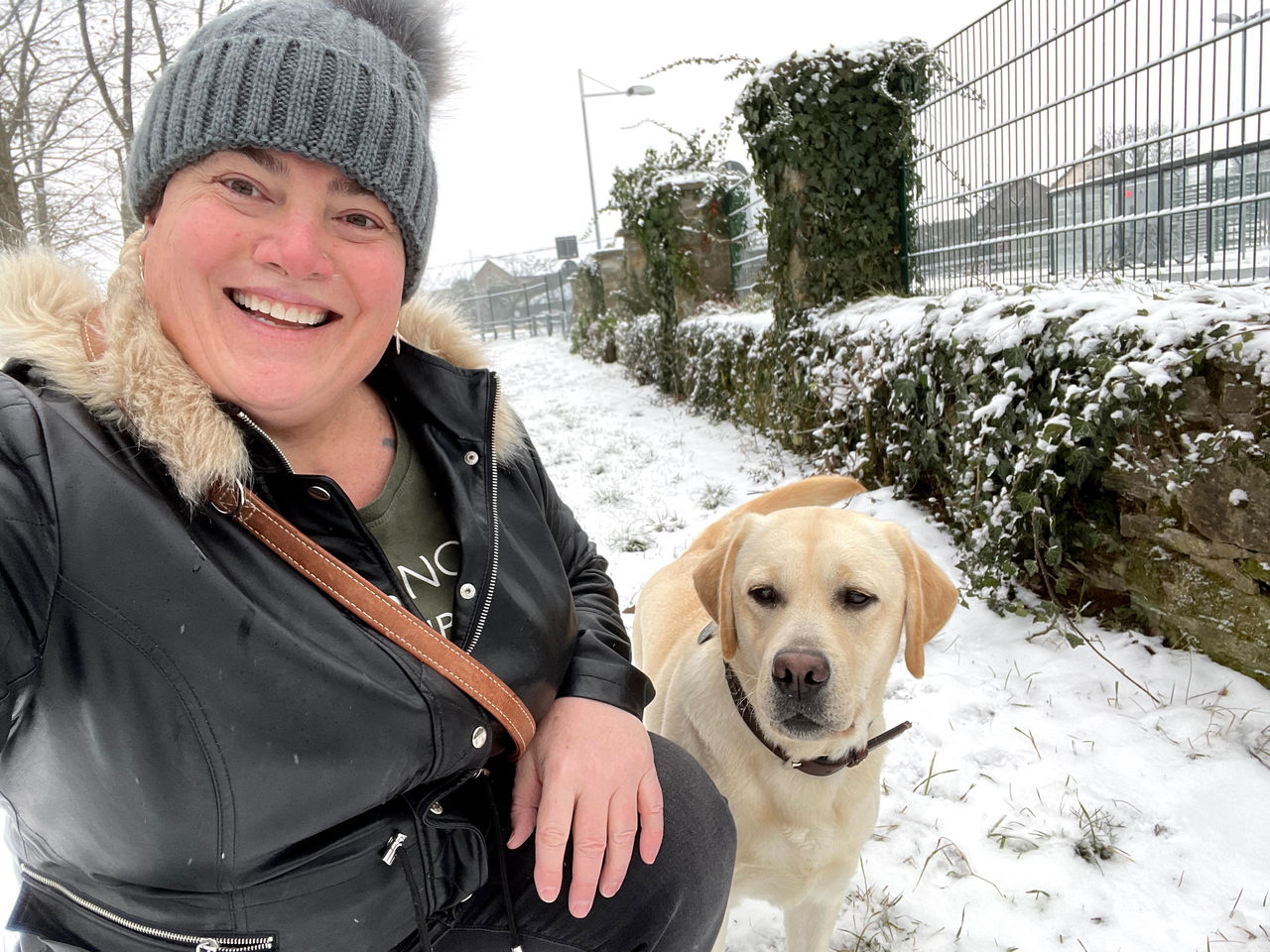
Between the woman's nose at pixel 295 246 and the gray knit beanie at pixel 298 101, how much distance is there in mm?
106

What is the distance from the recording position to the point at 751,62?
19.8ft

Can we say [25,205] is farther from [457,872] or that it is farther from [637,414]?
[457,872]

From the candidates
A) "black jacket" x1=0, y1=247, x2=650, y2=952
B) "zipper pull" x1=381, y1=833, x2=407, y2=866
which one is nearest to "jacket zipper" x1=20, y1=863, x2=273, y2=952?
"black jacket" x1=0, y1=247, x2=650, y2=952

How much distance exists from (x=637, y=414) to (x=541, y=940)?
9041mm

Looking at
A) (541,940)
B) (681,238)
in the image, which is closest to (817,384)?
(541,940)

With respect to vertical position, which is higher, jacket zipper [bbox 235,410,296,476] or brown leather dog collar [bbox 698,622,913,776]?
jacket zipper [bbox 235,410,296,476]

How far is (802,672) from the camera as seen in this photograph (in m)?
1.83

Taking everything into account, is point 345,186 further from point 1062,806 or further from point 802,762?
A: point 1062,806

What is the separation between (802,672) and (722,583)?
0.34 meters

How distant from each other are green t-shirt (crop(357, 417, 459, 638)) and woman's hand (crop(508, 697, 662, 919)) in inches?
12.4

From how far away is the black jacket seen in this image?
1.03 metres

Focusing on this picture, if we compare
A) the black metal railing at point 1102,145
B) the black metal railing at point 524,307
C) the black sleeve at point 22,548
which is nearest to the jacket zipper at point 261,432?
the black sleeve at point 22,548

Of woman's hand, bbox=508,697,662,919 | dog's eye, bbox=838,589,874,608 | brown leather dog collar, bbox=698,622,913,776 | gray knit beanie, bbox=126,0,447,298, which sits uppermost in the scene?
gray knit beanie, bbox=126,0,447,298

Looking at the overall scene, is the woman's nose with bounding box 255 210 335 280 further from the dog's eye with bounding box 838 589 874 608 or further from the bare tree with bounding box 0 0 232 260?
the bare tree with bounding box 0 0 232 260
